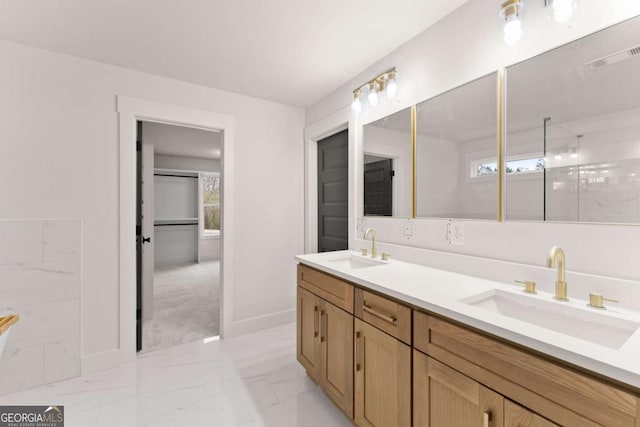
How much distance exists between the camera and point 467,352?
36.4 inches

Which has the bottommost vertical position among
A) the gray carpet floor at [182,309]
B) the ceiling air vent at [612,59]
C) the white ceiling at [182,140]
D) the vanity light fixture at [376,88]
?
the gray carpet floor at [182,309]

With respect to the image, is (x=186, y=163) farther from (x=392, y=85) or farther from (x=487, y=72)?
(x=487, y=72)

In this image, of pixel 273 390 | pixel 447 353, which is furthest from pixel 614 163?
pixel 273 390

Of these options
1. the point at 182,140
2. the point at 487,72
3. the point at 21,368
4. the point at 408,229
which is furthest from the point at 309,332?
the point at 182,140

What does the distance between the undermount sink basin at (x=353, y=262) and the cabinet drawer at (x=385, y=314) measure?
531 millimetres

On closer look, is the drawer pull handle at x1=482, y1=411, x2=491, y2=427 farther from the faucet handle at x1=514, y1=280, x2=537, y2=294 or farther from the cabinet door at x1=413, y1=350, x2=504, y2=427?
the faucet handle at x1=514, y1=280, x2=537, y2=294

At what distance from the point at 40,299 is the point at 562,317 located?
3041mm

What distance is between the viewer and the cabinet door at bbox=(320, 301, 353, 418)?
58.5 inches

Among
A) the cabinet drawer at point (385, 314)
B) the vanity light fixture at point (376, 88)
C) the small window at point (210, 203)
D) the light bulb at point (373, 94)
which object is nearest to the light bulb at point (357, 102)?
the vanity light fixture at point (376, 88)

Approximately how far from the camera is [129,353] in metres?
2.25

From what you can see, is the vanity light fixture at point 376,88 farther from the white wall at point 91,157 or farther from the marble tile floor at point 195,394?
the marble tile floor at point 195,394

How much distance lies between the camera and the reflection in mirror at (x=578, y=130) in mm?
1013

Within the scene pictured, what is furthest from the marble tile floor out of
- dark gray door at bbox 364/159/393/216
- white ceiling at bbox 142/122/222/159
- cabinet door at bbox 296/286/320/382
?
white ceiling at bbox 142/122/222/159

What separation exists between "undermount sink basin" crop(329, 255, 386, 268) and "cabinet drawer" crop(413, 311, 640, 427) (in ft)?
2.93
